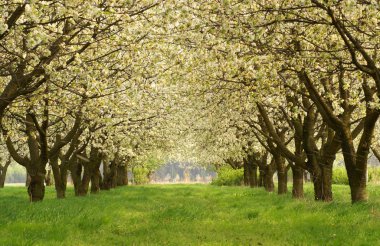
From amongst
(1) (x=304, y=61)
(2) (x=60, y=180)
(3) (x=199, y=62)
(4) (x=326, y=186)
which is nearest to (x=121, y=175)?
(2) (x=60, y=180)

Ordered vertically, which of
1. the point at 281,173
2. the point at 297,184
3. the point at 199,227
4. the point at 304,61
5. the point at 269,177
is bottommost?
the point at 199,227

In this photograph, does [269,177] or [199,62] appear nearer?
[199,62]

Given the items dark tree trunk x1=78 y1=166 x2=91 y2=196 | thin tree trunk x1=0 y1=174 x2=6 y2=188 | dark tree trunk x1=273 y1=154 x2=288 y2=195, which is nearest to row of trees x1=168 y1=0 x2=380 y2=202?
dark tree trunk x1=273 y1=154 x2=288 y2=195

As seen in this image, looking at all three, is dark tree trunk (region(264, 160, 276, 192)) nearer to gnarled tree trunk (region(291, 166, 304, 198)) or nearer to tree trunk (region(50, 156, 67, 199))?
gnarled tree trunk (region(291, 166, 304, 198))

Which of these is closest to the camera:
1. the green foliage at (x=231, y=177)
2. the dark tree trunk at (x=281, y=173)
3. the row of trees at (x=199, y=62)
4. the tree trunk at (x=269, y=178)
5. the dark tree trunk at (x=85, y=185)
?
the row of trees at (x=199, y=62)

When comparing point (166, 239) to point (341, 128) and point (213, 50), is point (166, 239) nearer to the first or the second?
point (213, 50)

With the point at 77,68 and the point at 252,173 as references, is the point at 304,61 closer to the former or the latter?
the point at 77,68

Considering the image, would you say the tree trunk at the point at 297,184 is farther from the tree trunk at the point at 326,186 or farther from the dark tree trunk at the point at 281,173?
the tree trunk at the point at 326,186

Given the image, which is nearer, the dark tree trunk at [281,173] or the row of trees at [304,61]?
the row of trees at [304,61]

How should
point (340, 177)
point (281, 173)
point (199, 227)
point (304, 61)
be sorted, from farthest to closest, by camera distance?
point (340, 177), point (281, 173), point (304, 61), point (199, 227)

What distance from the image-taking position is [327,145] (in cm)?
2206

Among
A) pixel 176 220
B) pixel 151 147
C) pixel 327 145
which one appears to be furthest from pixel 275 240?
pixel 151 147

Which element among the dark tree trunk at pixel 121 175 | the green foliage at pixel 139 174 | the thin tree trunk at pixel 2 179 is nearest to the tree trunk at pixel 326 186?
the dark tree trunk at pixel 121 175

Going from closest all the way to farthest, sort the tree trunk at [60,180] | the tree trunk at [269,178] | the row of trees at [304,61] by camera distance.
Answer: the row of trees at [304,61], the tree trunk at [60,180], the tree trunk at [269,178]
